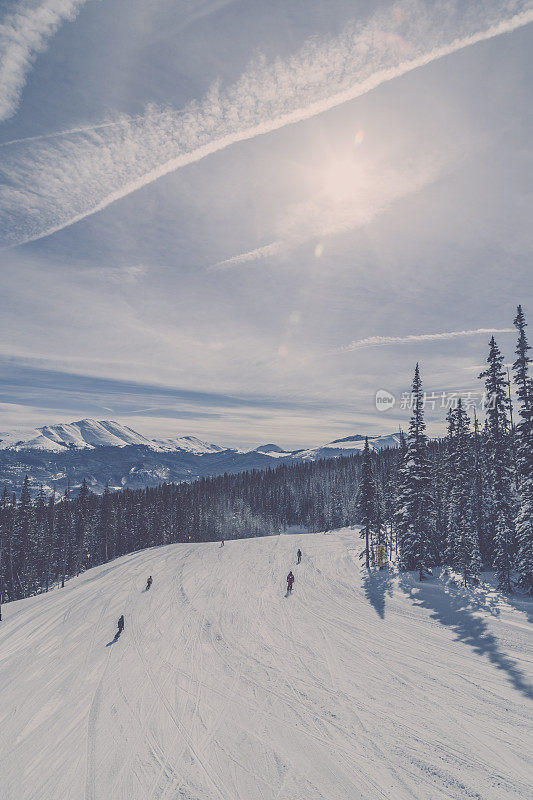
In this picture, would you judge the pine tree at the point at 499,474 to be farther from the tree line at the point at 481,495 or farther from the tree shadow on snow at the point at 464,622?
the tree shadow on snow at the point at 464,622

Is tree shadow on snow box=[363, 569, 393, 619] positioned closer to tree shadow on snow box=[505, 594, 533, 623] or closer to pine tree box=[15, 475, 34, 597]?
tree shadow on snow box=[505, 594, 533, 623]

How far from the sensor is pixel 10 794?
31.8 ft

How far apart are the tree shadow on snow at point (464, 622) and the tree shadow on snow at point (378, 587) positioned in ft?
4.10

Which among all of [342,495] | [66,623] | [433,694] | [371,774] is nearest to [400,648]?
[433,694]

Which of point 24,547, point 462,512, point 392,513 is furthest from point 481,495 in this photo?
point 24,547

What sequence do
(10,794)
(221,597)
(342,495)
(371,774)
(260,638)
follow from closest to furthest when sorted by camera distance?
(371,774), (10,794), (260,638), (221,597), (342,495)

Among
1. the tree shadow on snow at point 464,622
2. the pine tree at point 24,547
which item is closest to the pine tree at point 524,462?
the tree shadow on snow at point 464,622

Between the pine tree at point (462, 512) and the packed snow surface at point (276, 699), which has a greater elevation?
the pine tree at point (462, 512)

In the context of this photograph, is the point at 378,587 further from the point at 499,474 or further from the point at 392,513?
the point at 392,513

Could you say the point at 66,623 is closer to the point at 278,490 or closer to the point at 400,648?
the point at 400,648

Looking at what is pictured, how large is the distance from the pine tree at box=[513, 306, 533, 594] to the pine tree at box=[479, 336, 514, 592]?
3.22 feet

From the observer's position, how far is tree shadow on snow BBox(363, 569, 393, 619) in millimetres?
22708

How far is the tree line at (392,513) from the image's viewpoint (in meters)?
24.5

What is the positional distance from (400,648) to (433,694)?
4.09 m
